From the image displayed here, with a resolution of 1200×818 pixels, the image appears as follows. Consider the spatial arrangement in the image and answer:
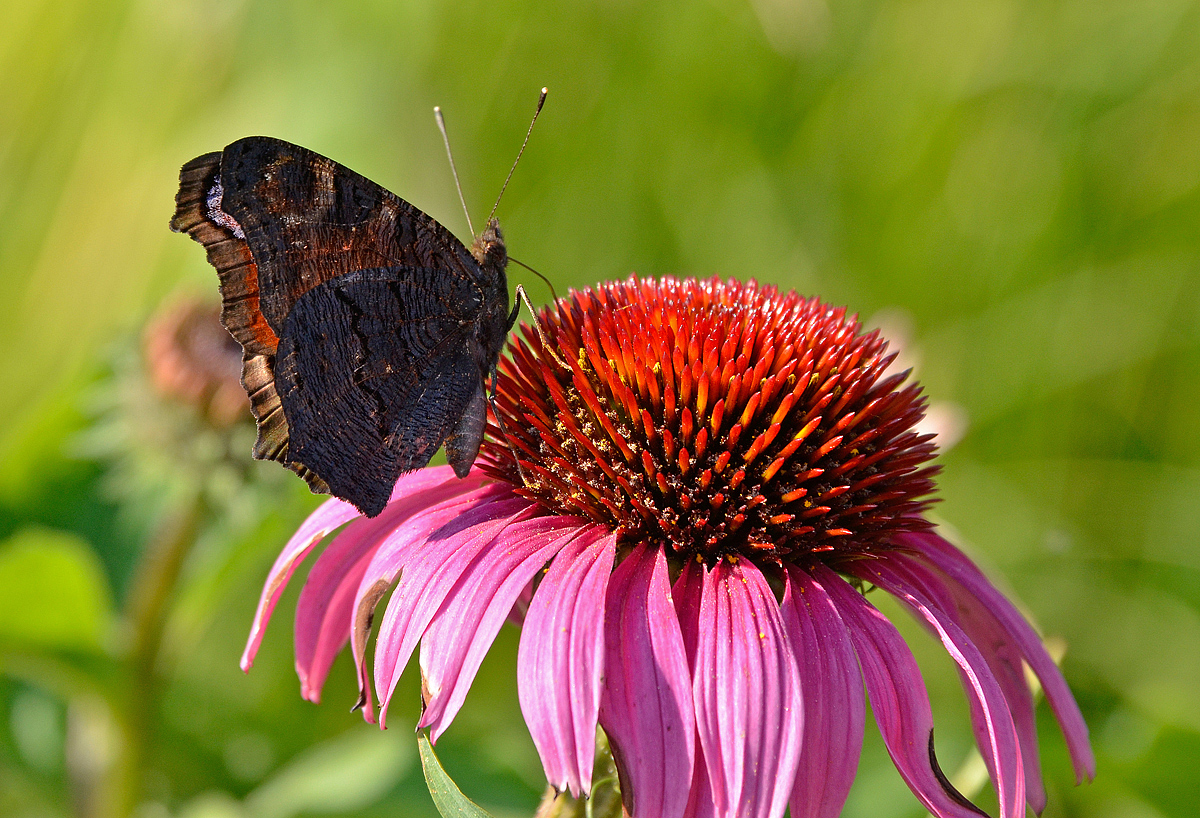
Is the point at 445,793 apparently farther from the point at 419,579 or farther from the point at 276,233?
the point at 276,233

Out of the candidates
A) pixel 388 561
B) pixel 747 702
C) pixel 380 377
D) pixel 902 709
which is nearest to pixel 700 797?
pixel 747 702

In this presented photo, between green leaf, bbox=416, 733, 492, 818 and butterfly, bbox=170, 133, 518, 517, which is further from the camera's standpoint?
butterfly, bbox=170, 133, 518, 517

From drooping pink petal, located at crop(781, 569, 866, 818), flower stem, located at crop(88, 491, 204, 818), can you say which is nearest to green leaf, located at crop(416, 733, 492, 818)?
drooping pink petal, located at crop(781, 569, 866, 818)

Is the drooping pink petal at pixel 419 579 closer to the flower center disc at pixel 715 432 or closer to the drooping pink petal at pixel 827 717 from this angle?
the flower center disc at pixel 715 432

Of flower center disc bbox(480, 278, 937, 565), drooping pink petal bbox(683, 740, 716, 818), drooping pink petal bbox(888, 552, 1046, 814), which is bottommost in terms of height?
drooping pink petal bbox(683, 740, 716, 818)

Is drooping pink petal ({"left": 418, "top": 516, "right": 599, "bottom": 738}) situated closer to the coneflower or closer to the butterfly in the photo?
the coneflower

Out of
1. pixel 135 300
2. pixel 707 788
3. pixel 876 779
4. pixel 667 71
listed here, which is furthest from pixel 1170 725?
pixel 135 300

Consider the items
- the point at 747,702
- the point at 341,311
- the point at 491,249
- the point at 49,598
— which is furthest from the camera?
the point at 49,598
